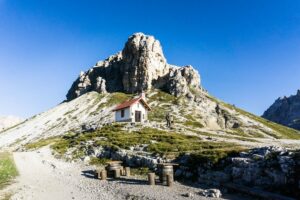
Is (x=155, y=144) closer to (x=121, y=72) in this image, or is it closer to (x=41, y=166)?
(x=41, y=166)

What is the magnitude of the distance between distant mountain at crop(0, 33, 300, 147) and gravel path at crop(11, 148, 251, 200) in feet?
259

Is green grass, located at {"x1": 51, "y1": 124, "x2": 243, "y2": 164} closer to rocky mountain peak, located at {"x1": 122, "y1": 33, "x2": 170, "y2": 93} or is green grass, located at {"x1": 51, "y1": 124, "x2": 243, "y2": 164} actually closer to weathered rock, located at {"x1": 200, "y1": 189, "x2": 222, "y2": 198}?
weathered rock, located at {"x1": 200, "y1": 189, "x2": 222, "y2": 198}

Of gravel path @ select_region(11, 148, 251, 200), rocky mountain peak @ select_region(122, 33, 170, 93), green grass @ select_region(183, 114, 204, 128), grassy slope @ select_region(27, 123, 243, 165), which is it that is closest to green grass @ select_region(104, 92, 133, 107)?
rocky mountain peak @ select_region(122, 33, 170, 93)

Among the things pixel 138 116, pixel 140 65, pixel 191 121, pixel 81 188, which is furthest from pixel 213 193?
pixel 140 65

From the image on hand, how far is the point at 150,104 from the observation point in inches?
6083

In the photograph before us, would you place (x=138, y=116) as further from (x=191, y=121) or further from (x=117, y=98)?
(x=117, y=98)

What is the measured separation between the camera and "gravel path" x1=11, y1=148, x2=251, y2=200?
3156 centimetres

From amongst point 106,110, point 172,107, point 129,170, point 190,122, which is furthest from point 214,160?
point 106,110

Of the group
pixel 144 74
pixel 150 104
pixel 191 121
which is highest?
pixel 144 74

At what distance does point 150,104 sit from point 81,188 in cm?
11801

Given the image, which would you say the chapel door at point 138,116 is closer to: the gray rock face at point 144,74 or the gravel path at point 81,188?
the gravel path at point 81,188

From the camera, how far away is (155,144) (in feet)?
185

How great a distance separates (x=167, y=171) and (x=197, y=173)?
13.6ft

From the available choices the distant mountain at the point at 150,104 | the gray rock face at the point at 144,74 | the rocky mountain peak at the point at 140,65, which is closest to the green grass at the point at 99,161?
the distant mountain at the point at 150,104
